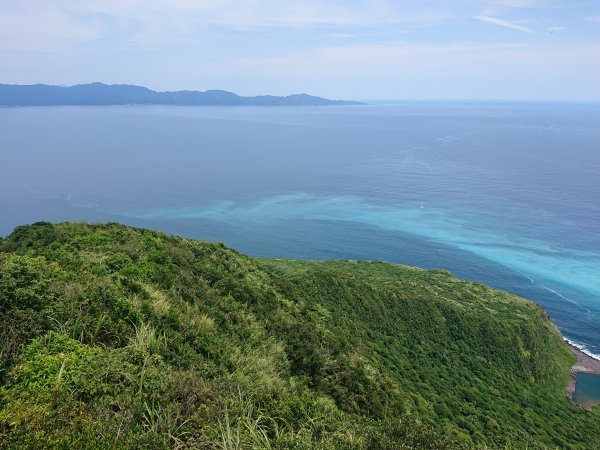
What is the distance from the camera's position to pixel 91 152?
17238 cm

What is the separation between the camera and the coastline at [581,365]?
50750mm

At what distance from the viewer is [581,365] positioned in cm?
5456

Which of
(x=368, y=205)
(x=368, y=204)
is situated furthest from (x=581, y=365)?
(x=368, y=204)

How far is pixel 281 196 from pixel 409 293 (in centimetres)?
7486

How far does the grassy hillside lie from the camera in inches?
365

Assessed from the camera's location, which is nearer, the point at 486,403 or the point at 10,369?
the point at 10,369

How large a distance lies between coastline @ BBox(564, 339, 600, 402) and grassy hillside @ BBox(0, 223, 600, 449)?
270 cm

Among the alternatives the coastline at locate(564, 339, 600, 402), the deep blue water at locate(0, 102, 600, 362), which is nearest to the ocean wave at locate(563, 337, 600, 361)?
the deep blue water at locate(0, 102, 600, 362)

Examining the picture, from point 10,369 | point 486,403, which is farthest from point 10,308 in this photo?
point 486,403

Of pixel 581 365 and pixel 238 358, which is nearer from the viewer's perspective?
pixel 238 358

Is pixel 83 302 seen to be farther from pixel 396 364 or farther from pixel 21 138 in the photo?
pixel 21 138

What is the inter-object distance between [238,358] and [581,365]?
57.9m

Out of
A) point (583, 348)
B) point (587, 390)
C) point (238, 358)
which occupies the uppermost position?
point (238, 358)

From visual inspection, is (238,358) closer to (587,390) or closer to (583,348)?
(587,390)
